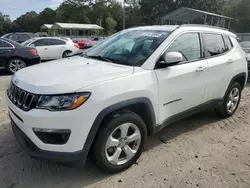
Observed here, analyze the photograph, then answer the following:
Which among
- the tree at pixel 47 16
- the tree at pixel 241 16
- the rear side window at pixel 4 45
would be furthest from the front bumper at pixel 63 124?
the tree at pixel 47 16

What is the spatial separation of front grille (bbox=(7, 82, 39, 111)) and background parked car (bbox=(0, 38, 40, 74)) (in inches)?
269

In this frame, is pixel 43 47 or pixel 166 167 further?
pixel 43 47

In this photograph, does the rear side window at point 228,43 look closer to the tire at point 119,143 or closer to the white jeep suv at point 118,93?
the white jeep suv at point 118,93

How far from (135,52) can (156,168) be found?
5.04 feet

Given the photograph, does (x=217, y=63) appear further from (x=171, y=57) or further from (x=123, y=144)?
(x=123, y=144)

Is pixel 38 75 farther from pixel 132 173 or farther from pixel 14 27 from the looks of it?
pixel 14 27

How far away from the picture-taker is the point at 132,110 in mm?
2961

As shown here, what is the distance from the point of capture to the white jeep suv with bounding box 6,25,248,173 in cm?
239

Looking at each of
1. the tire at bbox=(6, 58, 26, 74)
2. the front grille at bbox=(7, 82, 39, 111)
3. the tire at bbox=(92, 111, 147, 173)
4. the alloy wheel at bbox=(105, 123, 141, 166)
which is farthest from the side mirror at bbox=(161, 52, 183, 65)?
the tire at bbox=(6, 58, 26, 74)

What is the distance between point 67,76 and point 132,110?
880mm

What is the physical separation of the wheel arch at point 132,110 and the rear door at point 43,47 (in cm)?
1075

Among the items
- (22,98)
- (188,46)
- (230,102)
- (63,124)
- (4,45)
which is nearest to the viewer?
(63,124)

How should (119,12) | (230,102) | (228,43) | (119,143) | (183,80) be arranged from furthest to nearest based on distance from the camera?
(119,12), (230,102), (228,43), (183,80), (119,143)

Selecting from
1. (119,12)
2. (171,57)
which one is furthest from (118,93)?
(119,12)
